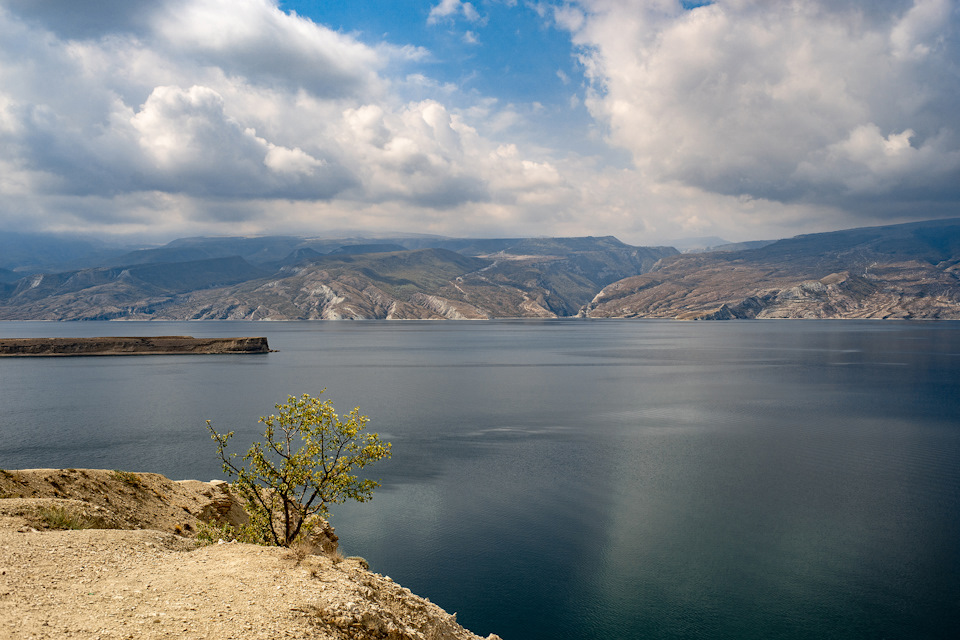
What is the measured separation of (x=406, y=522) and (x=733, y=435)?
41028mm

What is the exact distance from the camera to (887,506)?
3825 cm

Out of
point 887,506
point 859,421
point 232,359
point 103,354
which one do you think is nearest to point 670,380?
point 859,421

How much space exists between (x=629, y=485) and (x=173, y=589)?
35508 millimetres

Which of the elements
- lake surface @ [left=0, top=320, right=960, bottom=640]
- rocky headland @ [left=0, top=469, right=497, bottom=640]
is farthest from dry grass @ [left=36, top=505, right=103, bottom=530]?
lake surface @ [left=0, top=320, right=960, bottom=640]

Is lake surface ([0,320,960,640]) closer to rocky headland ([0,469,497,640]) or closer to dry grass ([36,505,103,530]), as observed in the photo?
rocky headland ([0,469,497,640])

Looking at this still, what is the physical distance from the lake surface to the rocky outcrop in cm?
5869

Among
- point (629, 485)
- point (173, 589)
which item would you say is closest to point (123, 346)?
point (629, 485)

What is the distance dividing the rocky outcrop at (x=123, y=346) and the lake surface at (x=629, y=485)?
5869 centimetres

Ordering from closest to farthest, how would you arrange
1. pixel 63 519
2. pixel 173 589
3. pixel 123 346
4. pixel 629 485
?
pixel 173 589 < pixel 63 519 < pixel 629 485 < pixel 123 346

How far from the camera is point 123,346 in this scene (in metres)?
166

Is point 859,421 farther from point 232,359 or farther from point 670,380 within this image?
point 232,359

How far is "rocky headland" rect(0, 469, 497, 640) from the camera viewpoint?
13992 millimetres

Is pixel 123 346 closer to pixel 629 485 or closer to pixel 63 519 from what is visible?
pixel 63 519

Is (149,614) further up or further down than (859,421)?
further up
